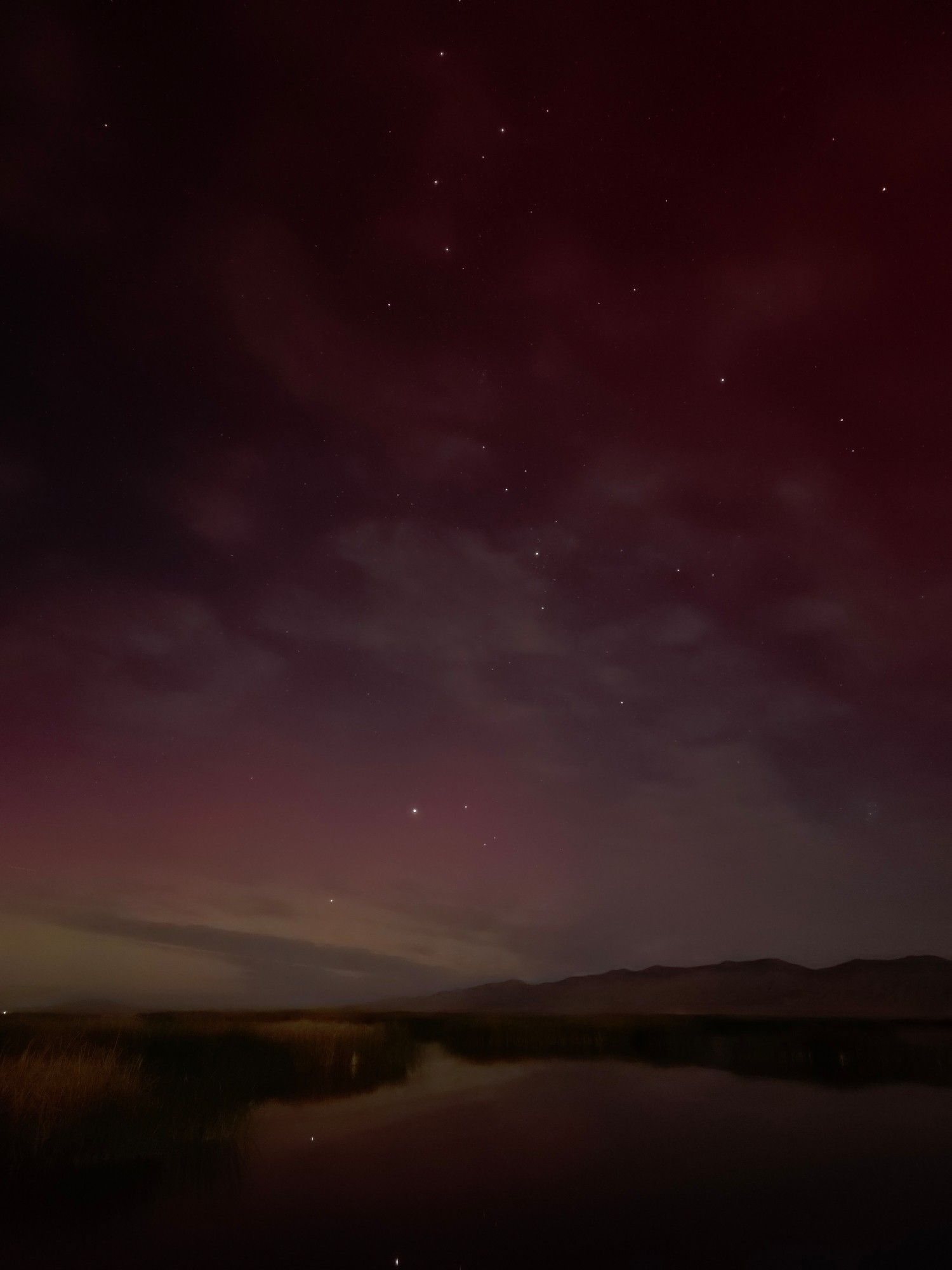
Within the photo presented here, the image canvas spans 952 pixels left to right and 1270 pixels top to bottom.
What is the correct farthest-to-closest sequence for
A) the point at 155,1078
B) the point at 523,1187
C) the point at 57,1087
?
the point at 155,1078, the point at 57,1087, the point at 523,1187

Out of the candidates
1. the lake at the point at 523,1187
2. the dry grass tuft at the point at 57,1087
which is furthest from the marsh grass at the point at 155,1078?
the lake at the point at 523,1187

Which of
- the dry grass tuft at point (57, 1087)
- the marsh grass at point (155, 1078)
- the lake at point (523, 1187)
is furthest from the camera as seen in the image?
the dry grass tuft at point (57, 1087)

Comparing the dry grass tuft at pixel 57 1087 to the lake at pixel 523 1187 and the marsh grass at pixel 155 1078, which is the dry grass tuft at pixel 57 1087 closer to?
the marsh grass at pixel 155 1078

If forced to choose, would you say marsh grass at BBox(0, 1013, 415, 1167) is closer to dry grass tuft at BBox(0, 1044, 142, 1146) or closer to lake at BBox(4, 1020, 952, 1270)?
dry grass tuft at BBox(0, 1044, 142, 1146)

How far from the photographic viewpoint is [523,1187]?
13734mm

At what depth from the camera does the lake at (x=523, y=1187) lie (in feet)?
34.2

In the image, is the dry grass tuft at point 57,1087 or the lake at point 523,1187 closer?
the lake at point 523,1187

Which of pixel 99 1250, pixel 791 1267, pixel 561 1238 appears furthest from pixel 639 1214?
pixel 99 1250

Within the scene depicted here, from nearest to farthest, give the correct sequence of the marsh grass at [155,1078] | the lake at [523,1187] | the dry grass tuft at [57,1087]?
the lake at [523,1187] < the marsh grass at [155,1078] < the dry grass tuft at [57,1087]

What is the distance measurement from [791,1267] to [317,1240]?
5.78 metres

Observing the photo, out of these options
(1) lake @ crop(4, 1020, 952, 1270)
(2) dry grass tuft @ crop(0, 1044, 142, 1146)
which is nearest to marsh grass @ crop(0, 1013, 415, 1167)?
(2) dry grass tuft @ crop(0, 1044, 142, 1146)

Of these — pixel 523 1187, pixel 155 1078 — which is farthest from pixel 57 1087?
pixel 523 1187

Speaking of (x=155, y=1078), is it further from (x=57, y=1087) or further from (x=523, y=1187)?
(x=523, y=1187)

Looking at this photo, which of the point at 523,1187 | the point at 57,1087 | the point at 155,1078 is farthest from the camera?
the point at 155,1078
